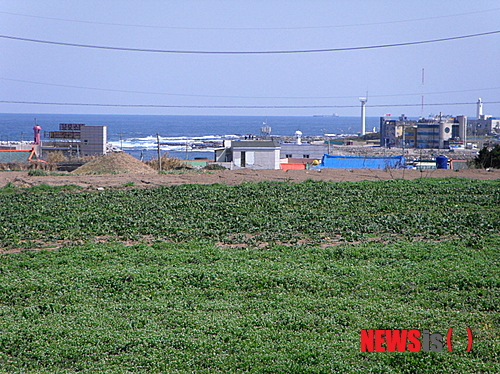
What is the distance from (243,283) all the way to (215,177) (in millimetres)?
14358

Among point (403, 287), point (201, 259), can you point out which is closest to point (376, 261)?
point (403, 287)

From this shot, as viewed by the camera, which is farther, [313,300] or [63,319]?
[313,300]

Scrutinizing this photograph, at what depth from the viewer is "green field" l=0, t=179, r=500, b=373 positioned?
6367mm

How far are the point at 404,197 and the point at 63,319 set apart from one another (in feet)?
42.5

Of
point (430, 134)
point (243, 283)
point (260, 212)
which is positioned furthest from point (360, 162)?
point (430, 134)

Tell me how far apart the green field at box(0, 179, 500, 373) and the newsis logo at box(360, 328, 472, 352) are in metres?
0.15

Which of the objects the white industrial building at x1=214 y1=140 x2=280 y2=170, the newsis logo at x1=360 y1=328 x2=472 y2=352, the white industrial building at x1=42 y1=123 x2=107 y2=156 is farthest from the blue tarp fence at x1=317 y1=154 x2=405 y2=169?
the white industrial building at x1=42 y1=123 x2=107 y2=156

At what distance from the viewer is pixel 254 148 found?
154ft

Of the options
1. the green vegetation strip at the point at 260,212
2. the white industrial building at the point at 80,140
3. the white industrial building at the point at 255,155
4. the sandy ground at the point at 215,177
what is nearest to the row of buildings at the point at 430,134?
the white industrial building at the point at 80,140

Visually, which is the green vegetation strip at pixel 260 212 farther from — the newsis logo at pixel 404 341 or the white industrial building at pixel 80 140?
the white industrial building at pixel 80 140

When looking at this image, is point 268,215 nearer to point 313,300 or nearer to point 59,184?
point 313,300

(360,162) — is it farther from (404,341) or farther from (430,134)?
(430,134)

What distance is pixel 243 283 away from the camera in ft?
30.1

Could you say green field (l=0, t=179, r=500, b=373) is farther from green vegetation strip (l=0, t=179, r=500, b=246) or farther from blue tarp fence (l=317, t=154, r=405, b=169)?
blue tarp fence (l=317, t=154, r=405, b=169)
